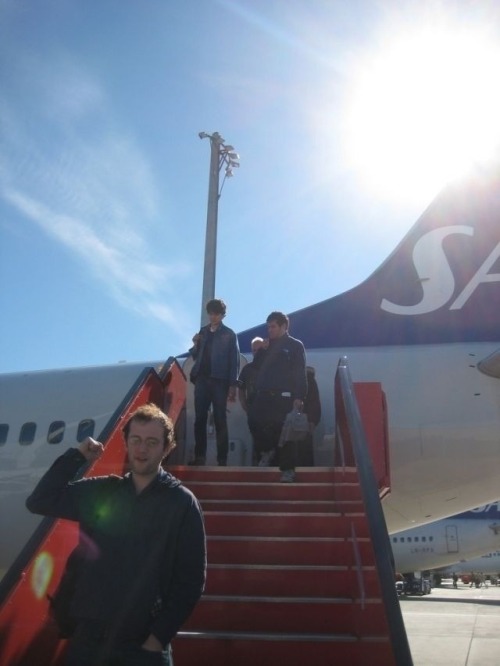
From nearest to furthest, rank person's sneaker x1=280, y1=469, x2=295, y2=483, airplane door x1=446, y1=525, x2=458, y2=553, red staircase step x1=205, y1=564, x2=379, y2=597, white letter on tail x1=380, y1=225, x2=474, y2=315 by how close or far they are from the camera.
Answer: red staircase step x1=205, y1=564, x2=379, y2=597
person's sneaker x1=280, y1=469, x2=295, y2=483
white letter on tail x1=380, y1=225, x2=474, y2=315
airplane door x1=446, y1=525, x2=458, y2=553

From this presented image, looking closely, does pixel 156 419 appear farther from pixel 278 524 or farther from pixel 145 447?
pixel 278 524

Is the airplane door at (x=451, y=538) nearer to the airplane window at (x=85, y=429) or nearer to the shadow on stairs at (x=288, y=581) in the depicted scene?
the airplane window at (x=85, y=429)

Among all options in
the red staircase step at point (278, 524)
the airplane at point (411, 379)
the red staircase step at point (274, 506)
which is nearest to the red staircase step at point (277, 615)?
the red staircase step at point (278, 524)

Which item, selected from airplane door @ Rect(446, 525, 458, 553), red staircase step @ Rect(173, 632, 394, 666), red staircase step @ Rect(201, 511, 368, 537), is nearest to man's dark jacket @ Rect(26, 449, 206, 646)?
red staircase step @ Rect(173, 632, 394, 666)

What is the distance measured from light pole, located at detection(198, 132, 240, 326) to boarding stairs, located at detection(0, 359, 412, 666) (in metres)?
5.94

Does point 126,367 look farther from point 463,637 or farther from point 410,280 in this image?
point 463,637

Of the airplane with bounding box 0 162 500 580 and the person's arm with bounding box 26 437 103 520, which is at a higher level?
the airplane with bounding box 0 162 500 580

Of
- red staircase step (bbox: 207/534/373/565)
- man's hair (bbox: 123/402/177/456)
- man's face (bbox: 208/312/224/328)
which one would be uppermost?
man's face (bbox: 208/312/224/328)

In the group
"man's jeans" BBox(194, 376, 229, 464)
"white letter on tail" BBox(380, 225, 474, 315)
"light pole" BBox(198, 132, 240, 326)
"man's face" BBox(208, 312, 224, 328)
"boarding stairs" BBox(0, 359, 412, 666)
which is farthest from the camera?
"light pole" BBox(198, 132, 240, 326)

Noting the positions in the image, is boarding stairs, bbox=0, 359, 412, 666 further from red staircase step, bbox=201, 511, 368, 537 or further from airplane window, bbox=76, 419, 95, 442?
airplane window, bbox=76, 419, 95, 442

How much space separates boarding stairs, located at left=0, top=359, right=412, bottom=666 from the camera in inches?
141

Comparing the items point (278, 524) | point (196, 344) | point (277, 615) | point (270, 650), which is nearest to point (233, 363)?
point (196, 344)

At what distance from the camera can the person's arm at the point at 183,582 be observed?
213cm

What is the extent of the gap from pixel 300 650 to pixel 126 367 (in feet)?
17.5
